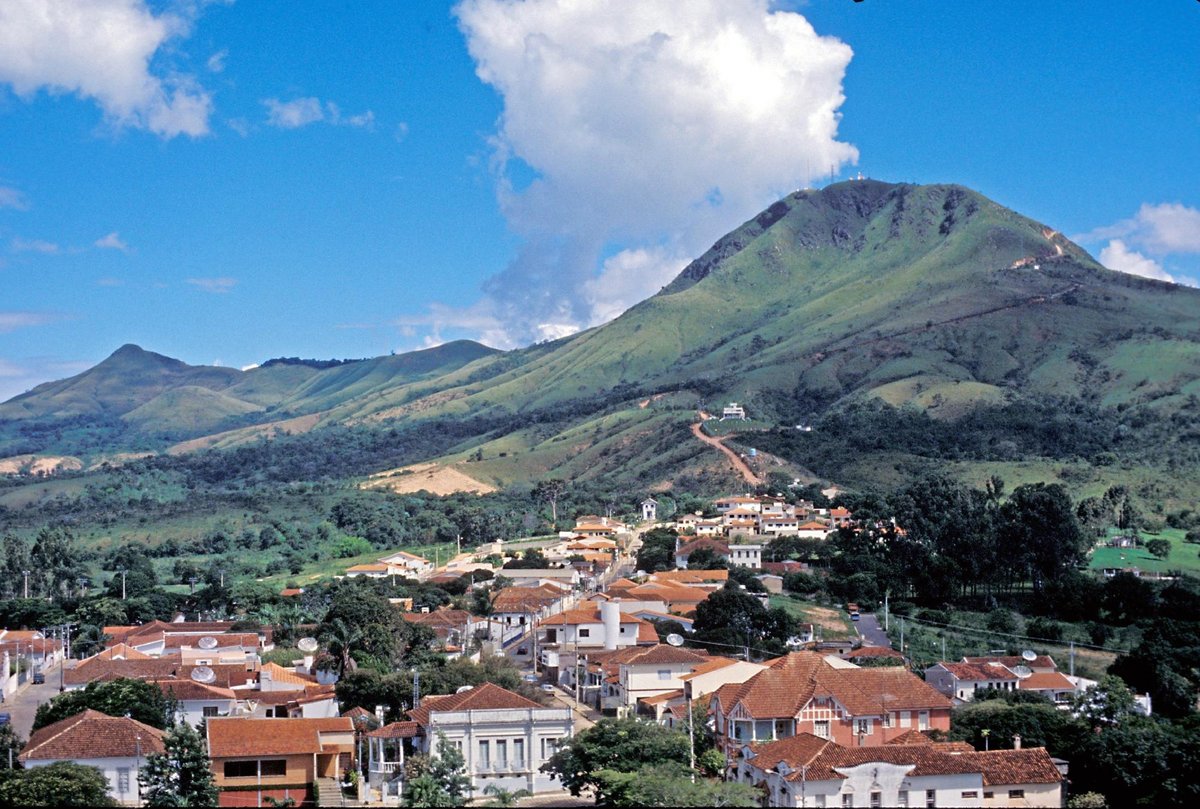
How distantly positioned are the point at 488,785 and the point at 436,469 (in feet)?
477

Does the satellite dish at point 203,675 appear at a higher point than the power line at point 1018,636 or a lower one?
higher

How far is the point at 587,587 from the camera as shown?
91.4 m

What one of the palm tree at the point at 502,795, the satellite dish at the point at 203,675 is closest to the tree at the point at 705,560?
the satellite dish at the point at 203,675

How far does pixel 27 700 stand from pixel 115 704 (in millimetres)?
16838

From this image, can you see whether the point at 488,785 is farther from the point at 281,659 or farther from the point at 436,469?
the point at 436,469

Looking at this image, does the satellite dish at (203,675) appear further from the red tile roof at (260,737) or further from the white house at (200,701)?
the red tile roof at (260,737)

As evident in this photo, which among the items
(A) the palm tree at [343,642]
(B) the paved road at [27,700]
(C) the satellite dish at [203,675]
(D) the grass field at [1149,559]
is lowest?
(B) the paved road at [27,700]

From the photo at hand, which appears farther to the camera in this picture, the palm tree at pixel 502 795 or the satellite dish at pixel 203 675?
the satellite dish at pixel 203 675

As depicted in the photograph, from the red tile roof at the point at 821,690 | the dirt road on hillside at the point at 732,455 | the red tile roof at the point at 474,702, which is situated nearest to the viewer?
the red tile roof at the point at 474,702

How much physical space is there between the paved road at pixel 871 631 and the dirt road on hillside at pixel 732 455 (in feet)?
209

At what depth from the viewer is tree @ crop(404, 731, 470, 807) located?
35500 millimetres

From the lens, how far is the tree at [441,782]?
116ft

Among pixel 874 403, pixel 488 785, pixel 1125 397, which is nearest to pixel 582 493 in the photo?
pixel 874 403

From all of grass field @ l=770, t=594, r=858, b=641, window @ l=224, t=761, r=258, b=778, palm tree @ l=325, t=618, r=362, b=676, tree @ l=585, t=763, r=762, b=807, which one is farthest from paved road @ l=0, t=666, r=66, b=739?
grass field @ l=770, t=594, r=858, b=641
